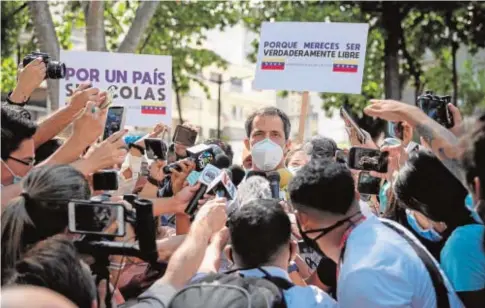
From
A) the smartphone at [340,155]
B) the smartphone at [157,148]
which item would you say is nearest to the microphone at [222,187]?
the smartphone at [157,148]

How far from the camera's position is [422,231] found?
10.4 ft

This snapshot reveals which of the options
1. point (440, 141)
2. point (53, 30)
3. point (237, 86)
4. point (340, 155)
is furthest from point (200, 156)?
point (237, 86)

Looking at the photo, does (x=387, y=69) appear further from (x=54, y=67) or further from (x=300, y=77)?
(x=54, y=67)

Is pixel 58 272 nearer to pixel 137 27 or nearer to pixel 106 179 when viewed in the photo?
pixel 106 179

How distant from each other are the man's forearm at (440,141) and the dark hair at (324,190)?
13.1 inches

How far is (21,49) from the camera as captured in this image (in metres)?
19.0

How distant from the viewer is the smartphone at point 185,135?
5285 millimetres

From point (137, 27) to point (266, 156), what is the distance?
20.7ft

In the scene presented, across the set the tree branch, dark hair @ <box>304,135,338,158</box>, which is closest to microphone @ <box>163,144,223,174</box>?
dark hair @ <box>304,135,338,158</box>

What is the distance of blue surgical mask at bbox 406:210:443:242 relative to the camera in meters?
3.10

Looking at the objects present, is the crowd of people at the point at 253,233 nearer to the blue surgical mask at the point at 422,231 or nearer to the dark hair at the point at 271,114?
the blue surgical mask at the point at 422,231

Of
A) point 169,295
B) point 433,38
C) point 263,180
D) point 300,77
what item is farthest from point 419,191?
point 433,38

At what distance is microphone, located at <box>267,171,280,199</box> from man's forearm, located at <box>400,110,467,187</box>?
1011 millimetres

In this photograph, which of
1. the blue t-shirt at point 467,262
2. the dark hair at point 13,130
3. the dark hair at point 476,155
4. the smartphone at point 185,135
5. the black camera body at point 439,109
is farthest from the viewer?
the smartphone at point 185,135
